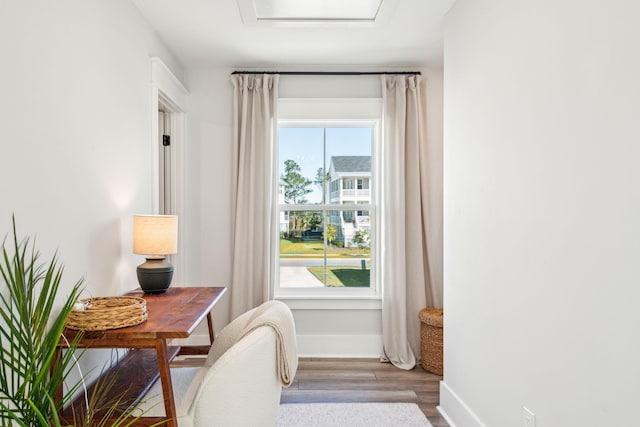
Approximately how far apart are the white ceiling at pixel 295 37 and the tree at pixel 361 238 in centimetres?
150

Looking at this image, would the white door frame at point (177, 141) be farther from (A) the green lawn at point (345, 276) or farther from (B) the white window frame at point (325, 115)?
(A) the green lawn at point (345, 276)

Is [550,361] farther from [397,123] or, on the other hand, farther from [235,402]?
[397,123]

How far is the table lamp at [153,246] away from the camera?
7.69 ft

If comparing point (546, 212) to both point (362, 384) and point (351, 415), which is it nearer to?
point (351, 415)

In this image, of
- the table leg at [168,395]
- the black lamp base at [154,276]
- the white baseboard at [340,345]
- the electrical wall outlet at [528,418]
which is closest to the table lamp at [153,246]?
the black lamp base at [154,276]

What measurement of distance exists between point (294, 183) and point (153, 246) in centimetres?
183

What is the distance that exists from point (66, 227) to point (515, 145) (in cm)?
197

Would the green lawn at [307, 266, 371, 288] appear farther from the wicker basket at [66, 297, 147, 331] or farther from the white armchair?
the wicker basket at [66, 297, 147, 331]

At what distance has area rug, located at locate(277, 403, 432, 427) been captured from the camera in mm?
2615

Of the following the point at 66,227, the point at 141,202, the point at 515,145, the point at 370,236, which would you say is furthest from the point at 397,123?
the point at 66,227

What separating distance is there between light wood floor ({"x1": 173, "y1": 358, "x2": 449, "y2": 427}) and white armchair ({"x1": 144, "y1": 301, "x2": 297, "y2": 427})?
1.13m

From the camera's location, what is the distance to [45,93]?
1720 millimetres

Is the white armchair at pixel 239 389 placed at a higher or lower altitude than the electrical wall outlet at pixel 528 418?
higher

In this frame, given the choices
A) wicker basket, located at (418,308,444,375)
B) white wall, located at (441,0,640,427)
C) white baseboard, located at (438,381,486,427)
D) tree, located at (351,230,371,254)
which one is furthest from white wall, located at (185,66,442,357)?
white wall, located at (441,0,640,427)
